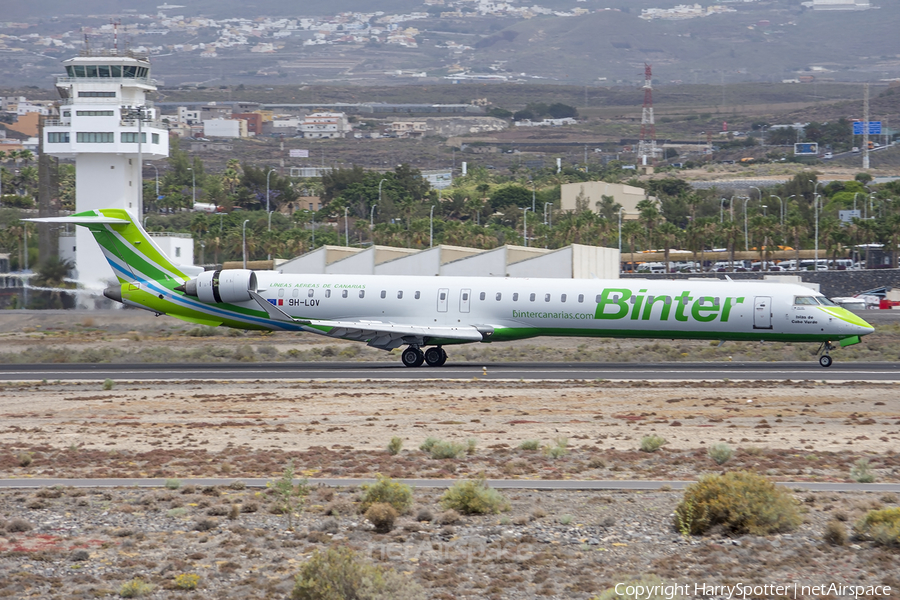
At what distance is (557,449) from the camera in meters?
18.9

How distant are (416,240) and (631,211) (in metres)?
53.4

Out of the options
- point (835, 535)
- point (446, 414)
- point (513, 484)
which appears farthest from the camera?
point (446, 414)

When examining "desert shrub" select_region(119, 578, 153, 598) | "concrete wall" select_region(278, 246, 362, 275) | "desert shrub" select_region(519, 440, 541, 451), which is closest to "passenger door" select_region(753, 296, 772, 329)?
"desert shrub" select_region(519, 440, 541, 451)

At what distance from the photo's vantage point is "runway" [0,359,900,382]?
3161cm

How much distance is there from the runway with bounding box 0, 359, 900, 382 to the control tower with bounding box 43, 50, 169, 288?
28.7m

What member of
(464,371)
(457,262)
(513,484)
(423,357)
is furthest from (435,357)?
(457,262)

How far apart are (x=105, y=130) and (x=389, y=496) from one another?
5380cm

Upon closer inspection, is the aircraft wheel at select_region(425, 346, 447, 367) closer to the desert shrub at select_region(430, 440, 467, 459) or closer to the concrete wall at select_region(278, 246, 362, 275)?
the desert shrub at select_region(430, 440, 467, 459)

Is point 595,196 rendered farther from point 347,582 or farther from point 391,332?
point 347,582

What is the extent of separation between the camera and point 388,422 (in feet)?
75.7

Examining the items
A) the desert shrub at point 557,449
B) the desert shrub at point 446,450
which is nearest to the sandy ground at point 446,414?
the desert shrub at point 557,449

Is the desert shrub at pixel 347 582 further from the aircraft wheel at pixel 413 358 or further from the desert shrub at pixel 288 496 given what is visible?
the aircraft wheel at pixel 413 358

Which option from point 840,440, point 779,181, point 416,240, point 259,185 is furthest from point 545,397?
point 779,181

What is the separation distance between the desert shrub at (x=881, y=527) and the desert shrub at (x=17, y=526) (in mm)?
10825
